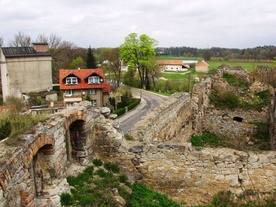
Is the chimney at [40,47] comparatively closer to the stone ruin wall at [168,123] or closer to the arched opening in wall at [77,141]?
the stone ruin wall at [168,123]

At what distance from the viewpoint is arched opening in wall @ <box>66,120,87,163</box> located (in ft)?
29.7

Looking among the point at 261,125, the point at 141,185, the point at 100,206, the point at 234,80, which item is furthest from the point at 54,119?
the point at 234,80

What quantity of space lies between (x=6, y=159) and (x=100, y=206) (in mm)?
2585

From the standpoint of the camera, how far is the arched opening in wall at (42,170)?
694 centimetres

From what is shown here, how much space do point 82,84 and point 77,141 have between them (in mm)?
34690

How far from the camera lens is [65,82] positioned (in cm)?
4284

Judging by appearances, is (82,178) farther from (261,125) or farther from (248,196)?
(261,125)

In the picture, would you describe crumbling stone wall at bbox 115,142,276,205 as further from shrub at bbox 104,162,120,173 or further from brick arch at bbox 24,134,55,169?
brick arch at bbox 24,134,55,169

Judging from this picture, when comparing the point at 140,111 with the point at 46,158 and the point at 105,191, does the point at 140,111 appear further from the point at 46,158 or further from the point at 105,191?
the point at 46,158

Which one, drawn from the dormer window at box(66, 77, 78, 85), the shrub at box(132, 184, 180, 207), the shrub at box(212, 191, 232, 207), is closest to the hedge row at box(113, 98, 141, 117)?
the dormer window at box(66, 77, 78, 85)

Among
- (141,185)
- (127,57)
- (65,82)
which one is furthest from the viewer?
(127,57)

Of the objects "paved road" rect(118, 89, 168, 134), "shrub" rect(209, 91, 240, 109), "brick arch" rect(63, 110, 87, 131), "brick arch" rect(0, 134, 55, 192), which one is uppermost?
"brick arch" rect(63, 110, 87, 131)

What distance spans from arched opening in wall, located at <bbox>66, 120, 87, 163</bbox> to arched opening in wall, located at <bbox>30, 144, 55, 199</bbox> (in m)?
1.73

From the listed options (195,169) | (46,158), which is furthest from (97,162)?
(195,169)
